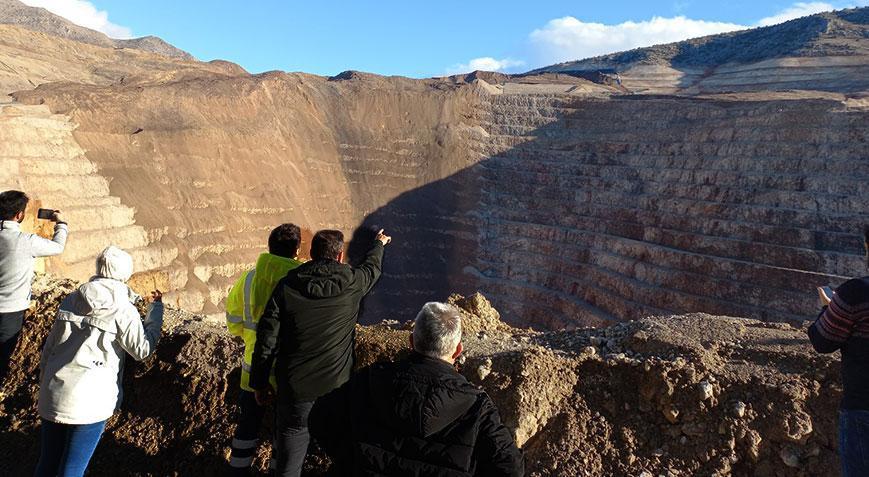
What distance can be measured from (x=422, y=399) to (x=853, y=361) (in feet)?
8.16

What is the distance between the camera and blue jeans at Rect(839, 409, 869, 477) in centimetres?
275

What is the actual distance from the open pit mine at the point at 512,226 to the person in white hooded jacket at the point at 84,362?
1.13 metres

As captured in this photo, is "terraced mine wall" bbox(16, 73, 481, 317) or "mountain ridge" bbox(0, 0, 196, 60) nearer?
"terraced mine wall" bbox(16, 73, 481, 317)

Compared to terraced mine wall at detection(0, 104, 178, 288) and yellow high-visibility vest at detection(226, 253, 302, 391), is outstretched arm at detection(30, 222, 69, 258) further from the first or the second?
terraced mine wall at detection(0, 104, 178, 288)

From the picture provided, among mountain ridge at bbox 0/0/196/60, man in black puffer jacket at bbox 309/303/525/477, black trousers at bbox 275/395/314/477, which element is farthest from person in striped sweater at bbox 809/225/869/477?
mountain ridge at bbox 0/0/196/60

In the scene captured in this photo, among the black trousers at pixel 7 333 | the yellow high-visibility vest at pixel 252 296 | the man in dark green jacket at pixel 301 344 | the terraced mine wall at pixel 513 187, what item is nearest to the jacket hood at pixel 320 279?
the man in dark green jacket at pixel 301 344

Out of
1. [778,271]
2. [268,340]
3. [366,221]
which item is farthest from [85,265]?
[778,271]

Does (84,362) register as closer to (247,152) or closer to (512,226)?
(247,152)

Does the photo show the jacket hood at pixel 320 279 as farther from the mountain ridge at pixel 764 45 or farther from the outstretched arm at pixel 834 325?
the mountain ridge at pixel 764 45

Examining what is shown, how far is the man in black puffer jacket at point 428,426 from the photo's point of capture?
6.98 ft

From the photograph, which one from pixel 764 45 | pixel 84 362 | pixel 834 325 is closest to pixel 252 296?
pixel 84 362

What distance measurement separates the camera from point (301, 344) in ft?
9.75

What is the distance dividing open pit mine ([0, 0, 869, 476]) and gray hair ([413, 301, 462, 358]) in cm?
189

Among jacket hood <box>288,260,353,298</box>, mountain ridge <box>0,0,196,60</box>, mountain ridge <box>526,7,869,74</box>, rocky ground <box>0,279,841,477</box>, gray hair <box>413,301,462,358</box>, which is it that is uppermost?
mountain ridge <box>0,0,196,60</box>
